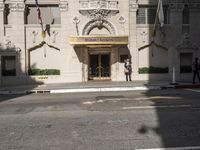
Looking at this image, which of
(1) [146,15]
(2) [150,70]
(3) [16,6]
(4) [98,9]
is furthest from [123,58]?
(3) [16,6]

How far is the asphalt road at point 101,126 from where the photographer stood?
8.27m

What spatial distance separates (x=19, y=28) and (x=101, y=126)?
22566 mm

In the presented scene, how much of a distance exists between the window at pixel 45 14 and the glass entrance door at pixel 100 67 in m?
4.25

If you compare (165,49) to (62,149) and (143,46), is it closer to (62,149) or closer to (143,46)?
(143,46)

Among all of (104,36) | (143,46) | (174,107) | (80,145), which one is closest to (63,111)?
(174,107)

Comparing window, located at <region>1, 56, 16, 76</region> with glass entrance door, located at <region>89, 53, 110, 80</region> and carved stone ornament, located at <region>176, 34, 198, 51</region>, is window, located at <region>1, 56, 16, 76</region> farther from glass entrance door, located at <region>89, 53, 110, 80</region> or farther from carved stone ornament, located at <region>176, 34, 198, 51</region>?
carved stone ornament, located at <region>176, 34, 198, 51</region>

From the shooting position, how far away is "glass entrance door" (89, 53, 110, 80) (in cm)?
3262

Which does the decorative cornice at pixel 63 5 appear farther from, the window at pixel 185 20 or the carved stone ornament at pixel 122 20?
the window at pixel 185 20

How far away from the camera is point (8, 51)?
31250 mm

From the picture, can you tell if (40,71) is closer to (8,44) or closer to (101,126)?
(8,44)

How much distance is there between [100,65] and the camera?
107 ft

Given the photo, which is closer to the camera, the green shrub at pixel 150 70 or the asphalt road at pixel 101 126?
the asphalt road at pixel 101 126

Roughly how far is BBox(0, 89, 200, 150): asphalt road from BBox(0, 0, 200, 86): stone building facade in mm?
17328

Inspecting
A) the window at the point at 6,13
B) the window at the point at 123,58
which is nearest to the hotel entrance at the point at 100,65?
the window at the point at 123,58
